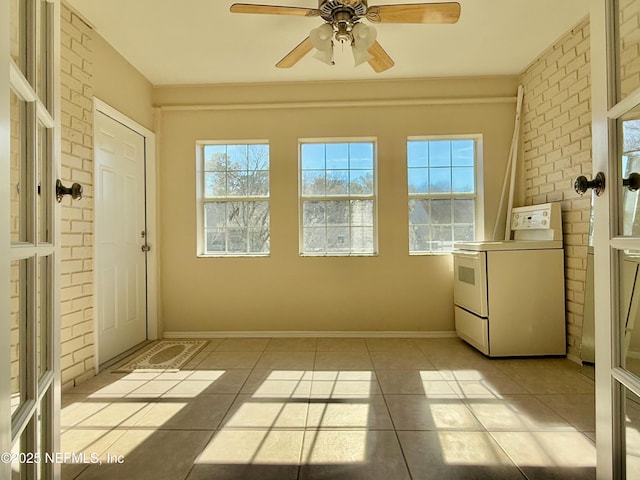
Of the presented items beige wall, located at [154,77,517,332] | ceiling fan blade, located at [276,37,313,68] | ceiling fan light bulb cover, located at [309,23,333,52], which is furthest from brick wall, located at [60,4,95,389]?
ceiling fan light bulb cover, located at [309,23,333,52]

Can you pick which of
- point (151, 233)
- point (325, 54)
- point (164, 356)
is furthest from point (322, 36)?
point (164, 356)

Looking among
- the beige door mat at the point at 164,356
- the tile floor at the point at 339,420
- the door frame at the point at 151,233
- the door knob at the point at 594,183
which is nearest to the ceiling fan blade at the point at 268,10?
the door knob at the point at 594,183

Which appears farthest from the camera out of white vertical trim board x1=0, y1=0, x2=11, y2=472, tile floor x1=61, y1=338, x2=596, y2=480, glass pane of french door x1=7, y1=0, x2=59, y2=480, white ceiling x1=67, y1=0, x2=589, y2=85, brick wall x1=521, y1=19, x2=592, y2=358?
brick wall x1=521, y1=19, x2=592, y2=358

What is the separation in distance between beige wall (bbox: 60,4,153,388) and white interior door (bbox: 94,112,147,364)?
12cm

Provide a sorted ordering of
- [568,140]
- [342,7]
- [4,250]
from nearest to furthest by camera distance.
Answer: [4,250]
[342,7]
[568,140]

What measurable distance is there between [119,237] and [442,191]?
3232 mm

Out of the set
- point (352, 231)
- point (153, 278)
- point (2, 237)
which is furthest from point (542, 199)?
point (153, 278)

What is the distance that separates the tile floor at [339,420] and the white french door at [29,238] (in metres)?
0.81

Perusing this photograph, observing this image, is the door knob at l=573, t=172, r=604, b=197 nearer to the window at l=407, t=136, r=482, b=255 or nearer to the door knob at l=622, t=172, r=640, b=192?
the door knob at l=622, t=172, r=640, b=192

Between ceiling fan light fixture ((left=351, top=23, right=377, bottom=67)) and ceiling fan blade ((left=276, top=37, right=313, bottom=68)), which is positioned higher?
ceiling fan blade ((left=276, top=37, right=313, bottom=68))

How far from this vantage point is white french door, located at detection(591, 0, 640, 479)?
0.88 meters

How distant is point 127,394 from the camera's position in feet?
7.39

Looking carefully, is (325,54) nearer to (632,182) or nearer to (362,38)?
(362,38)

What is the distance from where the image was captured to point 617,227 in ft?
3.01
